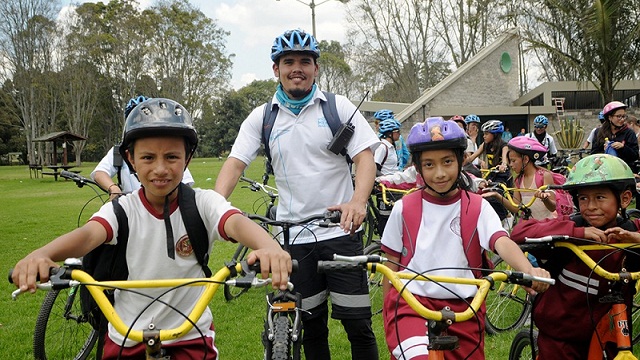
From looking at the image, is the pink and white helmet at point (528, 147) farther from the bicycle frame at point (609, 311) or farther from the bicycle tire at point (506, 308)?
the bicycle frame at point (609, 311)

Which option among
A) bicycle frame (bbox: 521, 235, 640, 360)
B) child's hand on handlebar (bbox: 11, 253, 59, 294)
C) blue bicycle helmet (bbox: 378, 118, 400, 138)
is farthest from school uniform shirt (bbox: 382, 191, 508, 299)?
blue bicycle helmet (bbox: 378, 118, 400, 138)

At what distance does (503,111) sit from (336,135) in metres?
28.3

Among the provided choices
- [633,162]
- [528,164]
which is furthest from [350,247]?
[633,162]

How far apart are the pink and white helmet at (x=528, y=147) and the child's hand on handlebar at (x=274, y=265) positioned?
484 centimetres

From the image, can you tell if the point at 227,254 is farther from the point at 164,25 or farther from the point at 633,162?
the point at 164,25

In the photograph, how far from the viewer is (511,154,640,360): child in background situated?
10.8ft

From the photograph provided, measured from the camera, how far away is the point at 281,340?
9.75 feet

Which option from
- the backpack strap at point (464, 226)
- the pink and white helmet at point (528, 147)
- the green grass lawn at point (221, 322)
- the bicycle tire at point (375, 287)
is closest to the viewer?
the backpack strap at point (464, 226)

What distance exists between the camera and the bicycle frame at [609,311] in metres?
3.00

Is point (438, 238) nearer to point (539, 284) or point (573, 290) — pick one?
point (539, 284)

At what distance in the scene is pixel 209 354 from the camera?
2713 millimetres

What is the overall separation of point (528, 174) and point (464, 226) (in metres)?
3.91

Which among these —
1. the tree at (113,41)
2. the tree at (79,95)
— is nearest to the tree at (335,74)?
the tree at (113,41)

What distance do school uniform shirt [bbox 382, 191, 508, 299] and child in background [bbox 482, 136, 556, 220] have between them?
3059 millimetres
